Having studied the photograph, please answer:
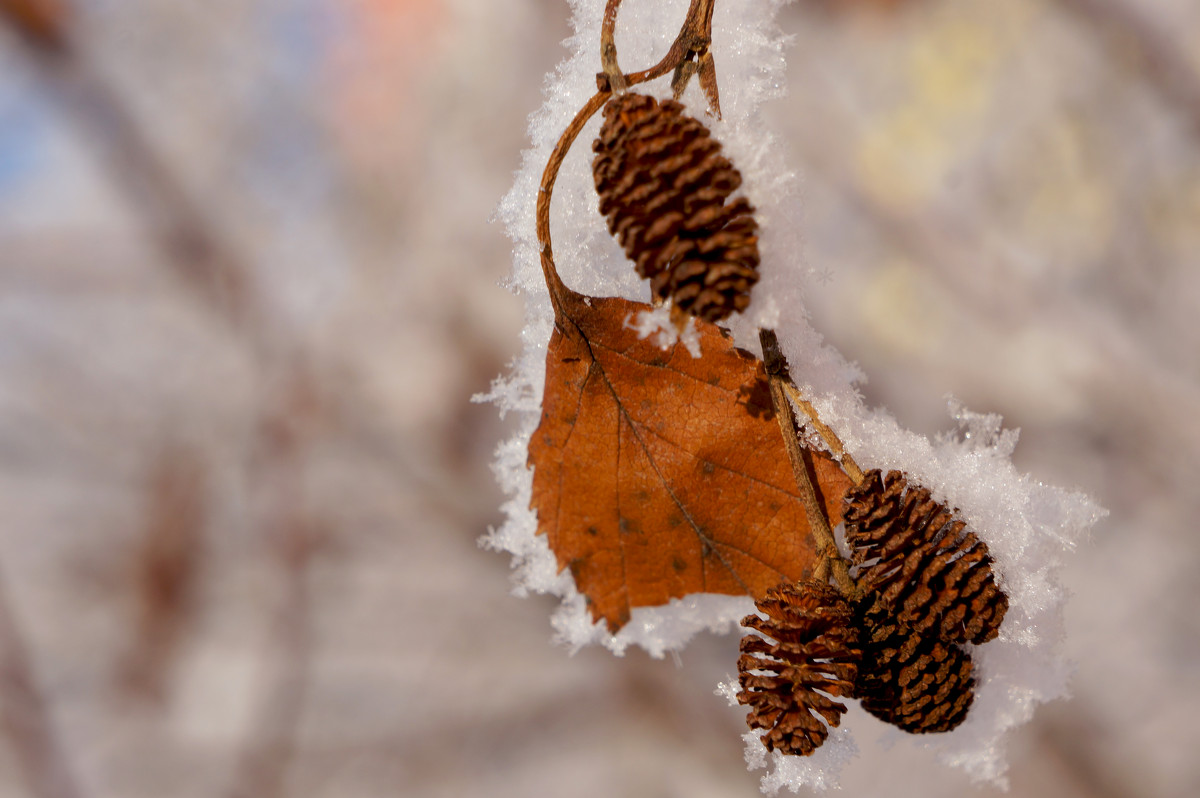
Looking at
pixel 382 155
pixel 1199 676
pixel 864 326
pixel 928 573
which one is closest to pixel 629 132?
pixel 928 573

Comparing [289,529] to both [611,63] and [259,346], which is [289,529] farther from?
[611,63]

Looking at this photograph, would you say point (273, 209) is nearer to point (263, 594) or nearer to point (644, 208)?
point (263, 594)

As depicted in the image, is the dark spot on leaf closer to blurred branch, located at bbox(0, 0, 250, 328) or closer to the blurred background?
the blurred background

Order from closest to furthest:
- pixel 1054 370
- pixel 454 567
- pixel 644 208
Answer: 1. pixel 644 208
2. pixel 1054 370
3. pixel 454 567

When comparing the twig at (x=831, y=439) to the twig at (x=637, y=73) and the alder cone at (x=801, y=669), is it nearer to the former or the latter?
the alder cone at (x=801, y=669)

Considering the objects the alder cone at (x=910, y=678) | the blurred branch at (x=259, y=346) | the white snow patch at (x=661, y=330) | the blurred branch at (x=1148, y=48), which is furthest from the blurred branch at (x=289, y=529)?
the blurred branch at (x=1148, y=48)

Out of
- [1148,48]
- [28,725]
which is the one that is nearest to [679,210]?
[1148,48]

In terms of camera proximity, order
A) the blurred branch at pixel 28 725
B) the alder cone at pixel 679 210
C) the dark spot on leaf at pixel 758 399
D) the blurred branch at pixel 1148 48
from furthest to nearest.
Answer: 1. the blurred branch at pixel 28 725
2. the blurred branch at pixel 1148 48
3. the dark spot on leaf at pixel 758 399
4. the alder cone at pixel 679 210
